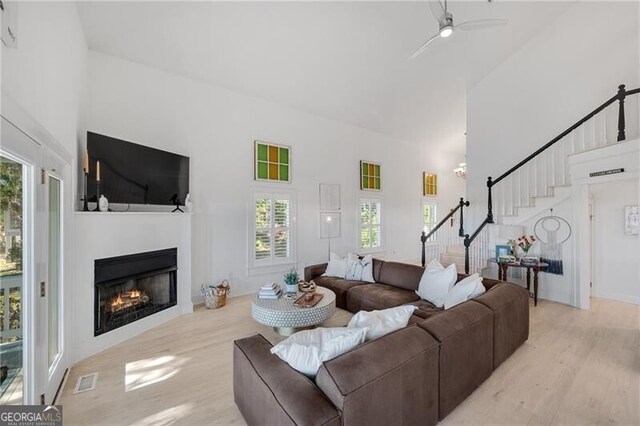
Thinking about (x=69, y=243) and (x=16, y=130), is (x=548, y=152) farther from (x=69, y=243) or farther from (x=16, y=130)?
(x=69, y=243)

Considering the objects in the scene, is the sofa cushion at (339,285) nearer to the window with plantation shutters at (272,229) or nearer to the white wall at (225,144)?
the window with plantation shutters at (272,229)

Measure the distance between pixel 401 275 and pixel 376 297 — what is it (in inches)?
27.5

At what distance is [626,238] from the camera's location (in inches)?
175

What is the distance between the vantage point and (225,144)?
5062 mm

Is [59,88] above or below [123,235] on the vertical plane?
above

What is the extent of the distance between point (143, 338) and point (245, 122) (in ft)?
12.7

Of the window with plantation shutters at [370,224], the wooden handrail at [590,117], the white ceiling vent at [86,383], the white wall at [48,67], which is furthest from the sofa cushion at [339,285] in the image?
the white wall at [48,67]

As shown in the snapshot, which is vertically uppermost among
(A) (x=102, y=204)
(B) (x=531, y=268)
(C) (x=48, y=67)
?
(C) (x=48, y=67)

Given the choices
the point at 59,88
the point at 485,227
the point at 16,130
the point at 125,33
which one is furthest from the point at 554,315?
the point at 125,33

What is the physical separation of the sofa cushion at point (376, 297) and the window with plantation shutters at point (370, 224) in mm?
2969

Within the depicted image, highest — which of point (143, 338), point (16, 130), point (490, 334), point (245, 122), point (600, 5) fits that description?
point (600, 5)

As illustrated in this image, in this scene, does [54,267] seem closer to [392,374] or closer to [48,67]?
[48,67]

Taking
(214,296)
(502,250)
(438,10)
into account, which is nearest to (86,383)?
(214,296)

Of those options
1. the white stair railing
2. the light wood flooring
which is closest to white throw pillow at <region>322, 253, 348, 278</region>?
the light wood flooring
